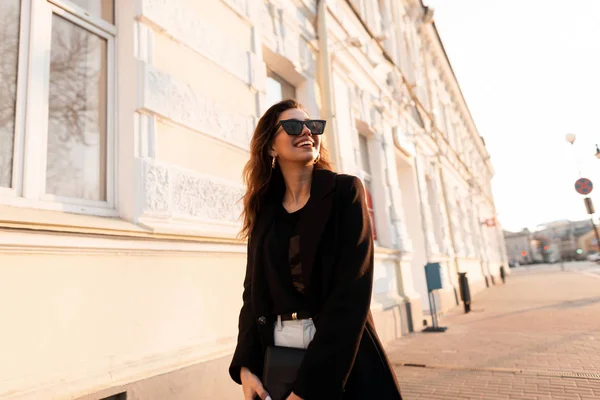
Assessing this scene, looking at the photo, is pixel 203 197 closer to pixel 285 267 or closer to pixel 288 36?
pixel 285 267

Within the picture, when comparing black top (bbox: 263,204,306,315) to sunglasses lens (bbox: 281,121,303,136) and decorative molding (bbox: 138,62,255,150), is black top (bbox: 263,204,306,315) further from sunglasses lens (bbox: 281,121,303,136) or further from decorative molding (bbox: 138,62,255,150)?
decorative molding (bbox: 138,62,255,150)

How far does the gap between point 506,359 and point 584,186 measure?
9126 mm

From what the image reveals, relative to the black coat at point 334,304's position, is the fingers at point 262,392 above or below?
below

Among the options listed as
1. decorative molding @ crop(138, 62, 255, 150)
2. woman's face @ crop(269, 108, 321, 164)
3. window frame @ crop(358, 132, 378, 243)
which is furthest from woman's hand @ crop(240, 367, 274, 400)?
window frame @ crop(358, 132, 378, 243)

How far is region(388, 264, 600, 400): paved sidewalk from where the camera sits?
3619 mm

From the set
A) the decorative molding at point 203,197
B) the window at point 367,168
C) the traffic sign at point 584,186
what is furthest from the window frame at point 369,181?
the traffic sign at point 584,186

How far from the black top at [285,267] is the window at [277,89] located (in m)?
4.01

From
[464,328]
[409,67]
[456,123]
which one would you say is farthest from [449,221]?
[456,123]

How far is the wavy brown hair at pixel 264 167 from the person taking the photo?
68.5 inches

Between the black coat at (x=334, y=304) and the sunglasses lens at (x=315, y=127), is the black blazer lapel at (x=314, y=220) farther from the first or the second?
the sunglasses lens at (x=315, y=127)

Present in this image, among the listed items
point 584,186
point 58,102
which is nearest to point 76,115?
point 58,102

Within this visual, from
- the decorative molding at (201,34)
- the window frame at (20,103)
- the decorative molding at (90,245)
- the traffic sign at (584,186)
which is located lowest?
the decorative molding at (90,245)

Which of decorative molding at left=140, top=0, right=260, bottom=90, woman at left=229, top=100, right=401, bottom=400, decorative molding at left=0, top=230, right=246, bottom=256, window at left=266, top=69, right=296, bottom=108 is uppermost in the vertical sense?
window at left=266, top=69, right=296, bottom=108

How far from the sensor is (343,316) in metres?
1.23
